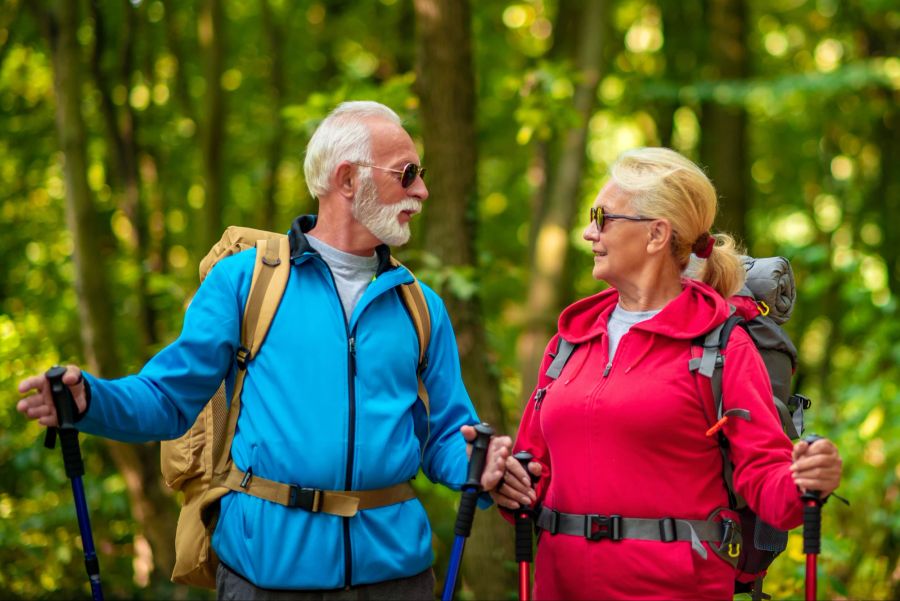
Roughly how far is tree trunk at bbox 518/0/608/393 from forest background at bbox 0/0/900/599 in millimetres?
28

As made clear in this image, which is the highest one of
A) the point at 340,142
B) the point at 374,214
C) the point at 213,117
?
the point at 213,117

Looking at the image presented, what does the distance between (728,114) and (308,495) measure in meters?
9.74

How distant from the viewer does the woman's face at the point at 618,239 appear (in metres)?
3.31

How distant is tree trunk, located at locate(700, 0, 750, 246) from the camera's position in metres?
11.3

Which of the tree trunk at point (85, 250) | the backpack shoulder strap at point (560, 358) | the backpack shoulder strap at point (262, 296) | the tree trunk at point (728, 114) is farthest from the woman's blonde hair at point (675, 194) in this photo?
the tree trunk at point (728, 114)

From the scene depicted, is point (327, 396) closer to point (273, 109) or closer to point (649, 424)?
point (649, 424)

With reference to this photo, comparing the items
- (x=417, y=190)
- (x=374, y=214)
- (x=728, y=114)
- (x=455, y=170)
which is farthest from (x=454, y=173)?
(x=728, y=114)

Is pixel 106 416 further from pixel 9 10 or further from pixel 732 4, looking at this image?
pixel 732 4

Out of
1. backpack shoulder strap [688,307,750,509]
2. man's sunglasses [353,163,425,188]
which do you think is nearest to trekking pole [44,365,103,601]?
man's sunglasses [353,163,425,188]

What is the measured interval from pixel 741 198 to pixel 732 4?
2.43 meters

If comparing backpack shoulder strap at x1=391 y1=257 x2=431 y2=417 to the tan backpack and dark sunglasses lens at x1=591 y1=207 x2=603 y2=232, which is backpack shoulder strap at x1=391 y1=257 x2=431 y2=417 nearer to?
the tan backpack

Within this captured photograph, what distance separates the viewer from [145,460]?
7844 mm

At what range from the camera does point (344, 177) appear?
3.42 meters

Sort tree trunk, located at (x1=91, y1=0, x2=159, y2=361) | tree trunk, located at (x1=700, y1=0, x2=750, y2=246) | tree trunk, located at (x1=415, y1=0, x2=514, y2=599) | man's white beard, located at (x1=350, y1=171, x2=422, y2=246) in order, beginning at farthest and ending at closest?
tree trunk, located at (x1=700, y1=0, x2=750, y2=246), tree trunk, located at (x1=91, y1=0, x2=159, y2=361), tree trunk, located at (x1=415, y1=0, x2=514, y2=599), man's white beard, located at (x1=350, y1=171, x2=422, y2=246)
